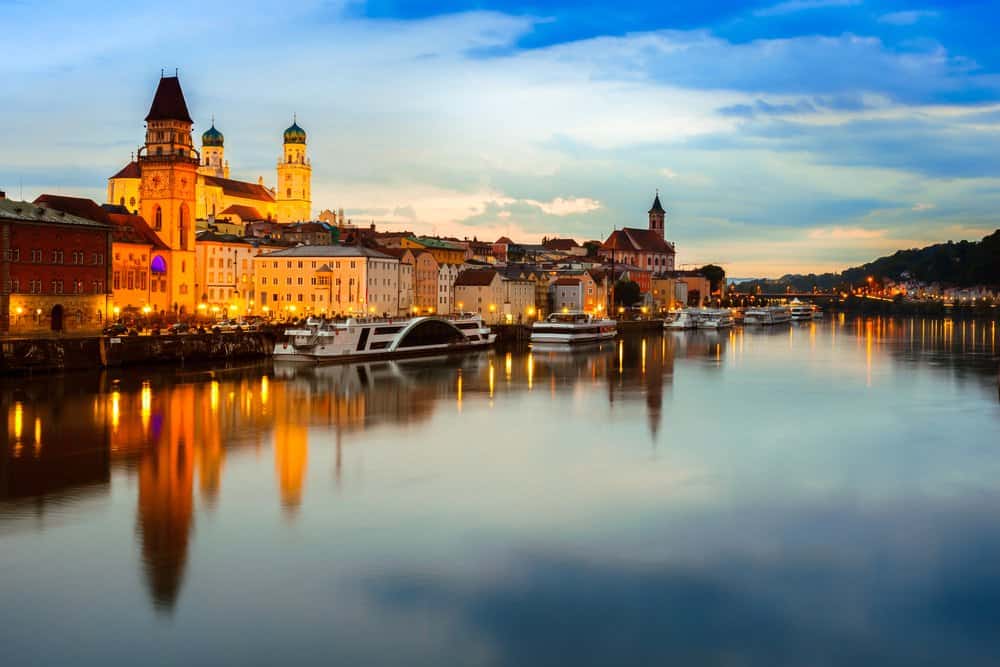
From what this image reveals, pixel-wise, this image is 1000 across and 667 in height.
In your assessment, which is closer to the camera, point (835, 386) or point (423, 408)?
point (423, 408)

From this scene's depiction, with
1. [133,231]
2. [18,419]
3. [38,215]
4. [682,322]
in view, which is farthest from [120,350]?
[682,322]

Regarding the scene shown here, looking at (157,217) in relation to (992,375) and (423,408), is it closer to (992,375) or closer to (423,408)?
(423,408)

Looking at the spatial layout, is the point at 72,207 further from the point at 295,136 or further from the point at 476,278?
the point at 295,136

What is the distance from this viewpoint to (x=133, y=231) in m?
46.6

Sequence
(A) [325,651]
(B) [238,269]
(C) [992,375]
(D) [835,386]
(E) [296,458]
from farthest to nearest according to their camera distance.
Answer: (B) [238,269] → (C) [992,375] → (D) [835,386] → (E) [296,458] → (A) [325,651]

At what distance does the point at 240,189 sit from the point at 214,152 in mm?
8069

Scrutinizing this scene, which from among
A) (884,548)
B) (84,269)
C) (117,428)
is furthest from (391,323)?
(884,548)

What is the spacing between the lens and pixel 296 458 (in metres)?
19.3

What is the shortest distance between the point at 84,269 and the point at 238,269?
2135 centimetres

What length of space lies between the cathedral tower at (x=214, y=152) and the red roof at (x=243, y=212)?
890 centimetres

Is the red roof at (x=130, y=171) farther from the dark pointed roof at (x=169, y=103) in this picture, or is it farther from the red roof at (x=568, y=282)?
the red roof at (x=568, y=282)

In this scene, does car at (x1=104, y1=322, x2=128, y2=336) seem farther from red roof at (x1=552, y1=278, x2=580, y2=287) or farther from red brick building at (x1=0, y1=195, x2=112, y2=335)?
red roof at (x1=552, y1=278, x2=580, y2=287)

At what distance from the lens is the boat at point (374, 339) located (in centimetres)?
3943

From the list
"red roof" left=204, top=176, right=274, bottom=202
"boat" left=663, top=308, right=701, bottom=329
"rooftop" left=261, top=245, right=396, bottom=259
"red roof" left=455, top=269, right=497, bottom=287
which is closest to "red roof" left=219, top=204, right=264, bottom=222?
"red roof" left=204, top=176, right=274, bottom=202
